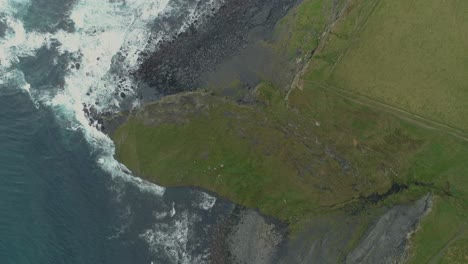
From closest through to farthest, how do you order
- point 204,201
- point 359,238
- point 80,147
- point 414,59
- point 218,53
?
point 359,238, point 204,201, point 414,59, point 80,147, point 218,53

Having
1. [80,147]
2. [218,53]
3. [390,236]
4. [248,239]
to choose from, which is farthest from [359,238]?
[80,147]

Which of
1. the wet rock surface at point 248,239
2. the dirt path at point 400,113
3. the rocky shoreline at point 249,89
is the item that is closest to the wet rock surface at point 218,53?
the rocky shoreline at point 249,89

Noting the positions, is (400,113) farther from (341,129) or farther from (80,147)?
Result: (80,147)

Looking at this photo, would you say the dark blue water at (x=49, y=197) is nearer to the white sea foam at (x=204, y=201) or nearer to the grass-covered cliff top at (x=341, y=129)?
the grass-covered cliff top at (x=341, y=129)

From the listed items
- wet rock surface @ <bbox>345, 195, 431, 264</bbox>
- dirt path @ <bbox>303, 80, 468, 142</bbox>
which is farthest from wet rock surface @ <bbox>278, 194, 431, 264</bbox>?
dirt path @ <bbox>303, 80, 468, 142</bbox>

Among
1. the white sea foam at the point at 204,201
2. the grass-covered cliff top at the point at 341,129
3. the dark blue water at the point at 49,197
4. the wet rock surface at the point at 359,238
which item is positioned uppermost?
the grass-covered cliff top at the point at 341,129

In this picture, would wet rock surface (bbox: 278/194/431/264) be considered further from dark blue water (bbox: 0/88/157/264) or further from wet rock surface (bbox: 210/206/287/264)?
dark blue water (bbox: 0/88/157/264)
